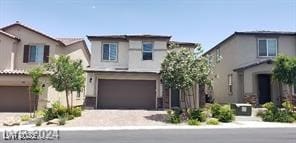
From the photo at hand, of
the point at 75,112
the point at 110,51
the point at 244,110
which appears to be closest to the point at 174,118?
the point at 244,110

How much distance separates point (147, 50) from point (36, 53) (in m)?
9.61

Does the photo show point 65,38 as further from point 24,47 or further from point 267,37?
point 267,37

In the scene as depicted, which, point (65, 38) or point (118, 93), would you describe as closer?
point (118, 93)

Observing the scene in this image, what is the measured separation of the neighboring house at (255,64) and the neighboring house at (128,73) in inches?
177

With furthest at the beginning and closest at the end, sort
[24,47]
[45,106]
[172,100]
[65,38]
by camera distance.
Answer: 1. [65,38]
2. [24,47]
3. [172,100]
4. [45,106]

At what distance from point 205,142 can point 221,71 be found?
72.7 feet

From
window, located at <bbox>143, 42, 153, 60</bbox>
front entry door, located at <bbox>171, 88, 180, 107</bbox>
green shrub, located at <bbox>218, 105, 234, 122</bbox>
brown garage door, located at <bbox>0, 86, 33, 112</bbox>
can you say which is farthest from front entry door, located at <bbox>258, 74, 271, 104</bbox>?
brown garage door, located at <bbox>0, 86, 33, 112</bbox>

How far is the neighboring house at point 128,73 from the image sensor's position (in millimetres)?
24719

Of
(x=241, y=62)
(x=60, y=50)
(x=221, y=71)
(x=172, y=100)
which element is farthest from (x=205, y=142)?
(x=221, y=71)

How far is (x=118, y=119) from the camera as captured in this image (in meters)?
19.3

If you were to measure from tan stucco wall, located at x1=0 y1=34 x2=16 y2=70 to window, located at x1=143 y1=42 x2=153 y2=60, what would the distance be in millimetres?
11090

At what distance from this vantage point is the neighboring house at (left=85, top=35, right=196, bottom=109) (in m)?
24.7

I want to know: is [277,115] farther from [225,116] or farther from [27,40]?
[27,40]

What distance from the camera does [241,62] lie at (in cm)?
2773
